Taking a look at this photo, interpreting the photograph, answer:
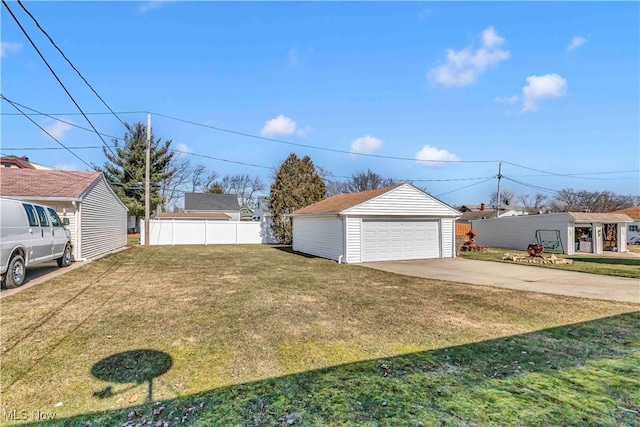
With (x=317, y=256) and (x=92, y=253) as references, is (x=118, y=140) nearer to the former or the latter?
(x=92, y=253)

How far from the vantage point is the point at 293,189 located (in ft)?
76.3

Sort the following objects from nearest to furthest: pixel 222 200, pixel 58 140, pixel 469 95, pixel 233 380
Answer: pixel 233 380
pixel 58 140
pixel 469 95
pixel 222 200

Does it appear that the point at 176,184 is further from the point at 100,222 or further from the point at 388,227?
the point at 388,227

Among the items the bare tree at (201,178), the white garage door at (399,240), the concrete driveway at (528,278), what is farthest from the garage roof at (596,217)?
the bare tree at (201,178)

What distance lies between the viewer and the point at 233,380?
3145 mm

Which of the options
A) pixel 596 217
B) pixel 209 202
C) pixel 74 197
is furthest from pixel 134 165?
pixel 596 217

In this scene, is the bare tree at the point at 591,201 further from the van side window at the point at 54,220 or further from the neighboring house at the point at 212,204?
the van side window at the point at 54,220

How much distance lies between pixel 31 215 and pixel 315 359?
8.17m

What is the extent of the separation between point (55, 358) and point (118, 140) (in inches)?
1165

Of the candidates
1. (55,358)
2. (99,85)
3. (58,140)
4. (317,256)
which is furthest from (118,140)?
(55,358)

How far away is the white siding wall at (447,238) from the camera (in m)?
14.8

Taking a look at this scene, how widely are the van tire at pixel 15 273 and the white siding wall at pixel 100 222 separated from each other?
488 centimetres

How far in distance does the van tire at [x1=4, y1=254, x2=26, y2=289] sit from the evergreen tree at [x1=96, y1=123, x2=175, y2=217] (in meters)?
21.8

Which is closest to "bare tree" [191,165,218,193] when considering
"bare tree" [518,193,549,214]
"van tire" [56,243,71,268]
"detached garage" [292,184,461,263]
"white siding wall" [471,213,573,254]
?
"detached garage" [292,184,461,263]
